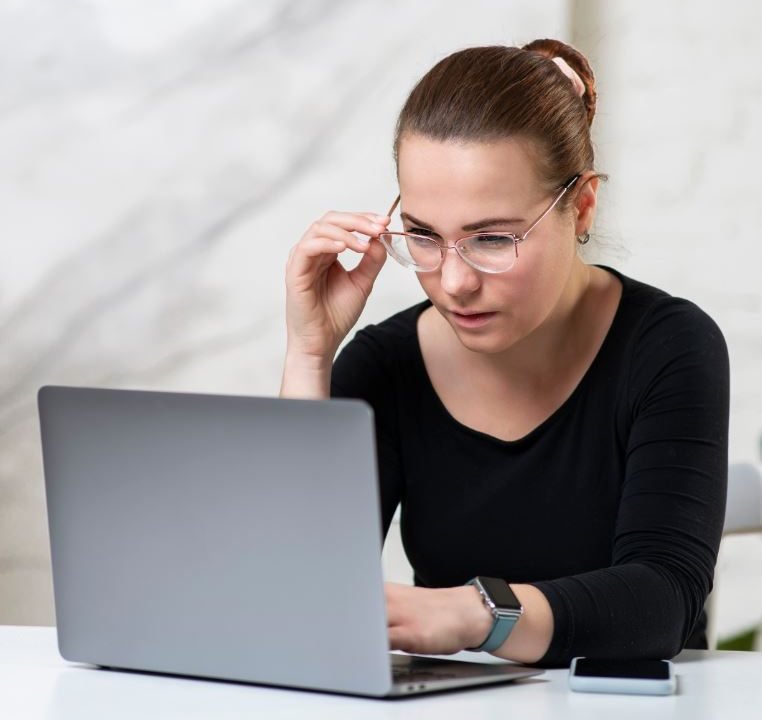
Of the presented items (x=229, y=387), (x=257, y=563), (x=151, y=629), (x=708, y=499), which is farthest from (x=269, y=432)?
(x=229, y=387)

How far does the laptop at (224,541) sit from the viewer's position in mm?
919

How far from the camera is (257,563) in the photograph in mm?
963

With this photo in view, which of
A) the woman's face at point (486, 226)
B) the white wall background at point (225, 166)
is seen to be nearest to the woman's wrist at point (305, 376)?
the woman's face at point (486, 226)

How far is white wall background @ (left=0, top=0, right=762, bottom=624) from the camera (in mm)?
2387

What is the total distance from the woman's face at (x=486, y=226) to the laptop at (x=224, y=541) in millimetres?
426

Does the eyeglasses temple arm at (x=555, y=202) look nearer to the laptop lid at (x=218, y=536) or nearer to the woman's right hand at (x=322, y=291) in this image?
the woman's right hand at (x=322, y=291)

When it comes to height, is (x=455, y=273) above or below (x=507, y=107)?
below

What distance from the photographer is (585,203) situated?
150cm

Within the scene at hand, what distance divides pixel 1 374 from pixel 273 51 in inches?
30.8

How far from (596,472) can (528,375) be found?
15cm

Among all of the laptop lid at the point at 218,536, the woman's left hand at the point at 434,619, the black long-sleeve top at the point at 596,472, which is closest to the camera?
the laptop lid at the point at 218,536

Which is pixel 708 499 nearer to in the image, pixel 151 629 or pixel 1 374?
pixel 151 629

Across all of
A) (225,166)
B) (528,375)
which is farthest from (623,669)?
(225,166)

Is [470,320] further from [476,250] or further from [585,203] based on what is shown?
[585,203]
